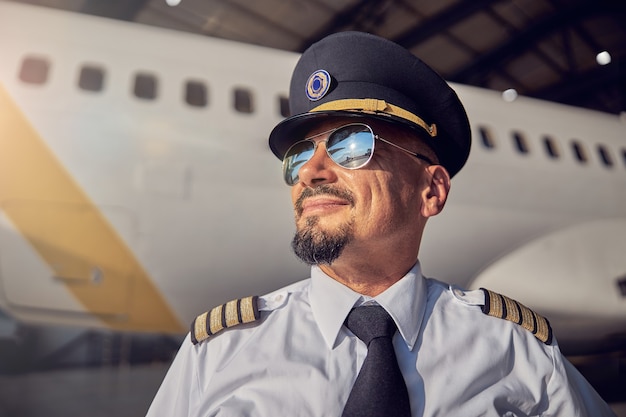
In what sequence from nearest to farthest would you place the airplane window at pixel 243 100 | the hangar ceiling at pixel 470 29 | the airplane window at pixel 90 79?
the hangar ceiling at pixel 470 29, the airplane window at pixel 90 79, the airplane window at pixel 243 100

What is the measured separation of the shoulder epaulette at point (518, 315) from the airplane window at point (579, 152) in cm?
155

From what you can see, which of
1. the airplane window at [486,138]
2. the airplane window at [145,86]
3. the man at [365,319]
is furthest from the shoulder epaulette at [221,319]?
the airplane window at [486,138]

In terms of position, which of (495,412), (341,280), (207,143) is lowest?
(495,412)

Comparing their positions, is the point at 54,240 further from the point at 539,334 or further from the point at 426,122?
the point at 539,334

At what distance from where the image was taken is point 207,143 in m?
1.31

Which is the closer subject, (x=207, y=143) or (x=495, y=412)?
(x=495, y=412)

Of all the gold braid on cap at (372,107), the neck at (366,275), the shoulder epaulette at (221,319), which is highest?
the gold braid on cap at (372,107)

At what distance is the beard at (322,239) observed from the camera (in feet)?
1.97

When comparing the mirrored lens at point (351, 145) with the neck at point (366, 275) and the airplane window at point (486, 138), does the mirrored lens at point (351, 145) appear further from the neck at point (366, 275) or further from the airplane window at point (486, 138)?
the airplane window at point (486, 138)

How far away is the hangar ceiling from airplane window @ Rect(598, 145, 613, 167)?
1.45 ft

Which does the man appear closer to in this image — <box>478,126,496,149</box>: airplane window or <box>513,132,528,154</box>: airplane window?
<box>478,126,496,149</box>: airplane window

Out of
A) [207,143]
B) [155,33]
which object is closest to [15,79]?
[155,33]

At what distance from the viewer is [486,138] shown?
5.78 ft

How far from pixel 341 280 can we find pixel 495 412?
25 cm
